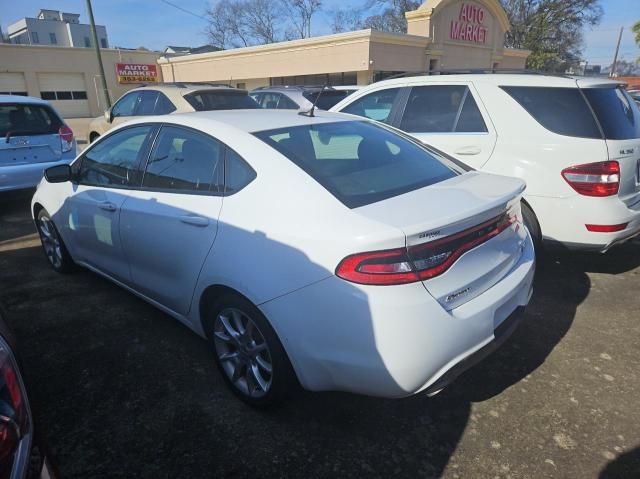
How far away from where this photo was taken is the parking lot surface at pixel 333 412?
2191mm

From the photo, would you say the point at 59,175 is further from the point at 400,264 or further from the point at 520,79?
the point at 520,79

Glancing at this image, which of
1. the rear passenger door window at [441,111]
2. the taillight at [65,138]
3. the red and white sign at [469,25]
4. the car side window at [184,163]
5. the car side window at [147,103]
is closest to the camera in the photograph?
the car side window at [184,163]

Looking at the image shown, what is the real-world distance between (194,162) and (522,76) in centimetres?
310

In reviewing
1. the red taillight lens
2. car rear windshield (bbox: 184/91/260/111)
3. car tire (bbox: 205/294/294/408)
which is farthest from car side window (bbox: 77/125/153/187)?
car rear windshield (bbox: 184/91/260/111)

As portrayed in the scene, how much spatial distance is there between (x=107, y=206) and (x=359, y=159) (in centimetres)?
187

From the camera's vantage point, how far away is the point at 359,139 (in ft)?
9.66

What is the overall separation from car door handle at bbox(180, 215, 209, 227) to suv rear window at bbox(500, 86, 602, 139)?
2961mm

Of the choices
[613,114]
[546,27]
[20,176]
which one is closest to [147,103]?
[20,176]

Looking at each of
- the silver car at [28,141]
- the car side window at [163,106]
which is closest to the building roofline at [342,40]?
the car side window at [163,106]

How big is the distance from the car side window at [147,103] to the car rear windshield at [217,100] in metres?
0.96

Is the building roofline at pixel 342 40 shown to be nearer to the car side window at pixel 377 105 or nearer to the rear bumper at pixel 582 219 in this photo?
the car side window at pixel 377 105

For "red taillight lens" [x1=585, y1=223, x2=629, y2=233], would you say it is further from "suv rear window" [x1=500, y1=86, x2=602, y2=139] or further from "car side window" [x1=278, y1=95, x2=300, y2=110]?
"car side window" [x1=278, y1=95, x2=300, y2=110]

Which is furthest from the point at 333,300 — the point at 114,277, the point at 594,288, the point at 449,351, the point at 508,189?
the point at 594,288

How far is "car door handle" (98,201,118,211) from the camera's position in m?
3.22
